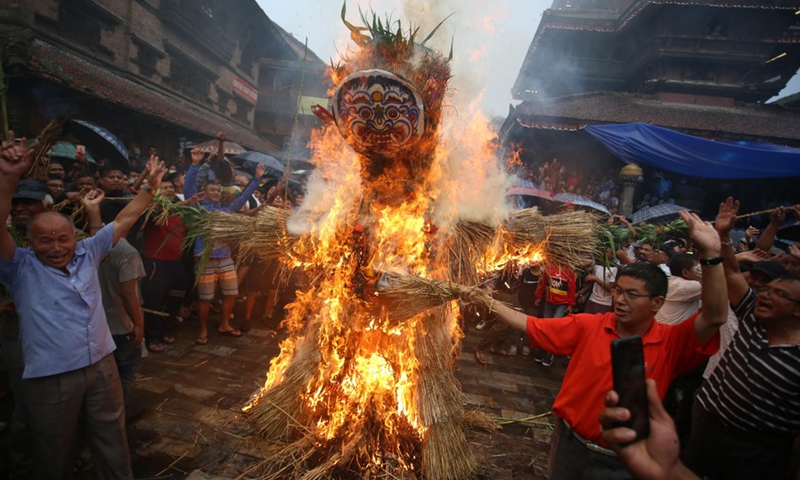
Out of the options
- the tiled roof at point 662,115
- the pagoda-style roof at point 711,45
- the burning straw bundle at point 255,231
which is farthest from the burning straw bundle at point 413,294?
the pagoda-style roof at point 711,45

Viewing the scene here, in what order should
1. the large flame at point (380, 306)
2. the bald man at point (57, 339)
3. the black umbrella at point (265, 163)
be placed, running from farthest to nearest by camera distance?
the black umbrella at point (265, 163) → the large flame at point (380, 306) → the bald man at point (57, 339)

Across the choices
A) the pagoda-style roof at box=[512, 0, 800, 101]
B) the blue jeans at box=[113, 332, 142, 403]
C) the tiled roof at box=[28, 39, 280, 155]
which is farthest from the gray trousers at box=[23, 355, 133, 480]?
the pagoda-style roof at box=[512, 0, 800, 101]

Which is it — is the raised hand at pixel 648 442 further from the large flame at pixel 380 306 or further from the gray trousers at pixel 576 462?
the large flame at pixel 380 306

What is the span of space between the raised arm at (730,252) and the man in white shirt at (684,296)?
1330mm

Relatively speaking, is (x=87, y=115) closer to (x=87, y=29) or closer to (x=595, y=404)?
(x=87, y=29)

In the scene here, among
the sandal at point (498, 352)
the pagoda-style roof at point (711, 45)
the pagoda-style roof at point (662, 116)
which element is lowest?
the sandal at point (498, 352)

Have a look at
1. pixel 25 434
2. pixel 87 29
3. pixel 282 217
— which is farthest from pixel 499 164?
pixel 87 29

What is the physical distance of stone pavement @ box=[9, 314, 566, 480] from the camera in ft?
11.1

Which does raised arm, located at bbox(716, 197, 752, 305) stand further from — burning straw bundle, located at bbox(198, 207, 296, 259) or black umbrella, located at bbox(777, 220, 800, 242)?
black umbrella, located at bbox(777, 220, 800, 242)

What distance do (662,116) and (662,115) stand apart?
0.15 meters

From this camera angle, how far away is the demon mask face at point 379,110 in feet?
9.30

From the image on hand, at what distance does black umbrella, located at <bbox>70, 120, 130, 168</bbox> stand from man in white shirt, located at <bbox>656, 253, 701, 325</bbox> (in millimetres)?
11365

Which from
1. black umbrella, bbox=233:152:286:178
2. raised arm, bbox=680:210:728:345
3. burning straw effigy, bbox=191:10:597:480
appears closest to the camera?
raised arm, bbox=680:210:728:345

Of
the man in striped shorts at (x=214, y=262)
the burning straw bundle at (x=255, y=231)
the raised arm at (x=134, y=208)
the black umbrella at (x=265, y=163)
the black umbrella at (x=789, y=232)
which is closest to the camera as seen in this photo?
the raised arm at (x=134, y=208)
